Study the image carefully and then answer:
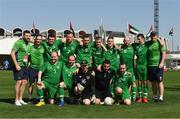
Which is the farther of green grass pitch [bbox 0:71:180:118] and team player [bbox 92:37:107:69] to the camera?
team player [bbox 92:37:107:69]

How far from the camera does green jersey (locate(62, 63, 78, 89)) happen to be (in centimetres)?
1141

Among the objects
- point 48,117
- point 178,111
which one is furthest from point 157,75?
point 48,117

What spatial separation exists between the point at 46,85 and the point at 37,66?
2.22 feet

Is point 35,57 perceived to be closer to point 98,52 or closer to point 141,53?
point 98,52

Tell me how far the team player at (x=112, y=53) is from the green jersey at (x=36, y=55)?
1937mm

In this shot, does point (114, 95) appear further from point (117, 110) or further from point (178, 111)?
point (178, 111)

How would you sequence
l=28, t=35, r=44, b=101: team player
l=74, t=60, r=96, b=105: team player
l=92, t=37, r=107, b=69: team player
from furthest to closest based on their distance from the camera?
l=92, t=37, r=107, b=69: team player
l=28, t=35, r=44, b=101: team player
l=74, t=60, r=96, b=105: team player

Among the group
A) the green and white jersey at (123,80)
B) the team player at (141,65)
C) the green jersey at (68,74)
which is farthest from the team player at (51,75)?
the team player at (141,65)

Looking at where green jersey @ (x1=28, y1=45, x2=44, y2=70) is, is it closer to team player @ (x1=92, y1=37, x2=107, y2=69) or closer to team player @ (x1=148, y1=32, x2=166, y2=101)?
team player @ (x1=92, y1=37, x2=107, y2=69)

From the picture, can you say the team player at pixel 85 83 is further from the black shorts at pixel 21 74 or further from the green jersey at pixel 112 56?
the black shorts at pixel 21 74

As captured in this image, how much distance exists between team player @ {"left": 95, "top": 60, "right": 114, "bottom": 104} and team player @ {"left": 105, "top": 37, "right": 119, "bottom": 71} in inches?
12.4

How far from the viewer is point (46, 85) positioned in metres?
11.3

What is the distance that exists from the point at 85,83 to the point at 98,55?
101 centimetres

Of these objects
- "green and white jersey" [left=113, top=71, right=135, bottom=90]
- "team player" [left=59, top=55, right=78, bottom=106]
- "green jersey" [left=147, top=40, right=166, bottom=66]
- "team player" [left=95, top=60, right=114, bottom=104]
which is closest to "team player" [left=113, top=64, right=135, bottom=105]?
"green and white jersey" [left=113, top=71, right=135, bottom=90]
